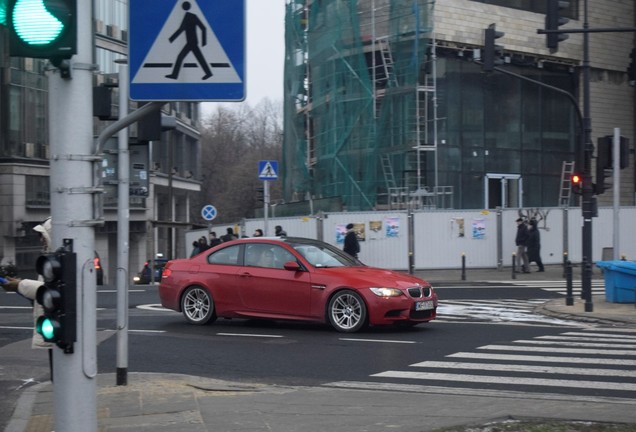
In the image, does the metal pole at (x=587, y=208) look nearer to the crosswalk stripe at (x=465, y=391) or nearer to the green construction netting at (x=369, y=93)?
the crosswalk stripe at (x=465, y=391)

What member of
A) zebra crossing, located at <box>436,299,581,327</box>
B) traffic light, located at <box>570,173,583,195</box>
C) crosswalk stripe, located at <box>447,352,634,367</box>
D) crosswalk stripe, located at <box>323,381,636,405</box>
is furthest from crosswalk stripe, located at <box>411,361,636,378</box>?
traffic light, located at <box>570,173,583,195</box>

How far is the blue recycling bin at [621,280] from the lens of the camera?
62.6 feet

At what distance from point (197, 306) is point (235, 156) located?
7674cm

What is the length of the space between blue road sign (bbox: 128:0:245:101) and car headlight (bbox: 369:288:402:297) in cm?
862

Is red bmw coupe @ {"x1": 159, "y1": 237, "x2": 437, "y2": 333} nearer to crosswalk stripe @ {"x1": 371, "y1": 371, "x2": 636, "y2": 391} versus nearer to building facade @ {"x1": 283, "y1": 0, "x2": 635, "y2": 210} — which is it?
crosswalk stripe @ {"x1": 371, "y1": 371, "x2": 636, "y2": 391}

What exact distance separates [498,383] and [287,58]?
117 ft

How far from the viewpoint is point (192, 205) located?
80.5 m

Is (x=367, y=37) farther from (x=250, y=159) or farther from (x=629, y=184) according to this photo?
(x=250, y=159)

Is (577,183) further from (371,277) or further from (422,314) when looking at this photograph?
(371,277)

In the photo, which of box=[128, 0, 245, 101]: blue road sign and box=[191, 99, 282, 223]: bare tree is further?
box=[191, 99, 282, 223]: bare tree

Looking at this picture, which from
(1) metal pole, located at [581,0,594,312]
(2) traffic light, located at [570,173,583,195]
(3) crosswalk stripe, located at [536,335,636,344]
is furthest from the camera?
(2) traffic light, located at [570,173,583,195]

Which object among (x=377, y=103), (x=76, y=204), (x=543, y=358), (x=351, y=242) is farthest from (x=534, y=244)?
(x=76, y=204)

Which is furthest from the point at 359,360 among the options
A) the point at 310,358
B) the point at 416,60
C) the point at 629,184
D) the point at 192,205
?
the point at 192,205

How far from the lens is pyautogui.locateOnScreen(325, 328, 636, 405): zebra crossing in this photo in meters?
10.2
